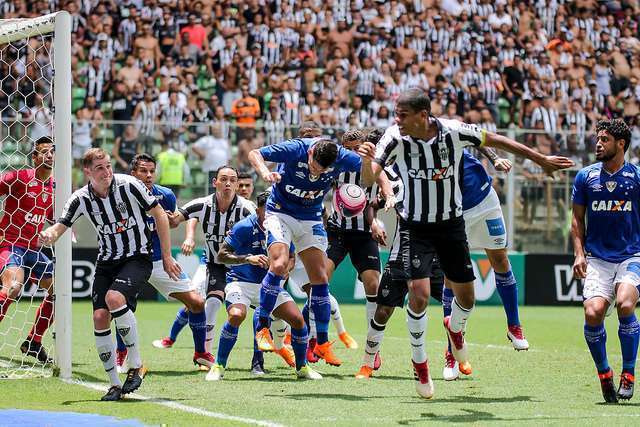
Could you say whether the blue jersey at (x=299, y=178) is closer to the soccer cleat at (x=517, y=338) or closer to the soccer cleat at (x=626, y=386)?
the soccer cleat at (x=517, y=338)

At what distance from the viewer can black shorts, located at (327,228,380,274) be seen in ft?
39.8

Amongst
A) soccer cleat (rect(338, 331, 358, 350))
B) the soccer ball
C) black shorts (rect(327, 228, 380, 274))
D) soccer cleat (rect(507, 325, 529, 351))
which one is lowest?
soccer cleat (rect(338, 331, 358, 350))

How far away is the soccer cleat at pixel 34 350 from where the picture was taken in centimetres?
1130

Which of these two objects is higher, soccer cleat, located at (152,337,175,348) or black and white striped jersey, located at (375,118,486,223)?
black and white striped jersey, located at (375,118,486,223)

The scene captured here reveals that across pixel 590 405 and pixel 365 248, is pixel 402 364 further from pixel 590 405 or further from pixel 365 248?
pixel 590 405

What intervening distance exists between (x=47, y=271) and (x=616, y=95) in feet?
58.0

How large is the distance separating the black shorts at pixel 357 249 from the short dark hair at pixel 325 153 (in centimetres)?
252

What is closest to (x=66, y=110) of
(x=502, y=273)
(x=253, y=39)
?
(x=502, y=273)

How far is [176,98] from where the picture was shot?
21547 mm

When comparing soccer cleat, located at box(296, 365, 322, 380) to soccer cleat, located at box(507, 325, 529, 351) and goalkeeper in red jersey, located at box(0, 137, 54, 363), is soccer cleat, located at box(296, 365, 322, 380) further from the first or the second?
goalkeeper in red jersey, located at box(0, 137, 54, 363)

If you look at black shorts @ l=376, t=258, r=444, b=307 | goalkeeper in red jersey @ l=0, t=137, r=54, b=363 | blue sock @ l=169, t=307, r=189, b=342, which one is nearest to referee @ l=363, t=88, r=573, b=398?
black shorts @ l=376, t=258, r=444, b=307

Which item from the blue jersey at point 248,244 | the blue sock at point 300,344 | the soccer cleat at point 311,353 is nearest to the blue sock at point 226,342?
the blue sock at point 300,344

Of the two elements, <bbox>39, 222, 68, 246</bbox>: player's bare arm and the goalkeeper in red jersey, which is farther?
the goalkeeper in red jersey

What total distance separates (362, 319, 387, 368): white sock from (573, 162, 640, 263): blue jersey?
228cm
